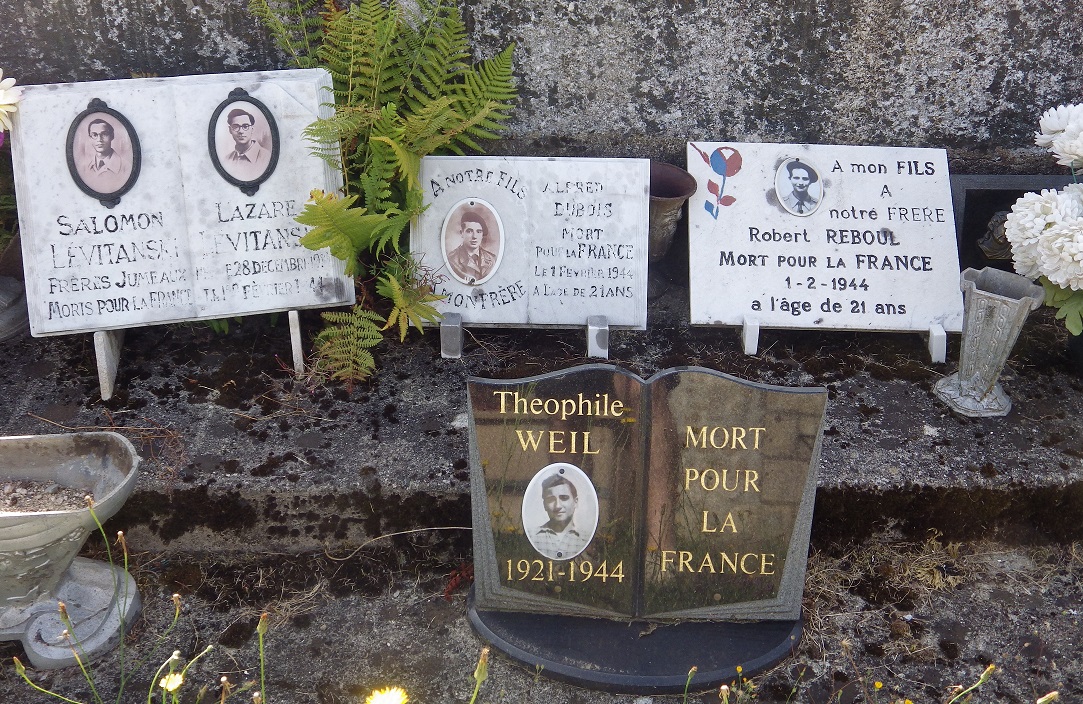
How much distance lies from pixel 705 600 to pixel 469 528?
0.81 meters

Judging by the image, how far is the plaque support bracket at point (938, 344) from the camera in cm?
349

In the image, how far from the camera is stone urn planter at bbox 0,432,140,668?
98.2 inches

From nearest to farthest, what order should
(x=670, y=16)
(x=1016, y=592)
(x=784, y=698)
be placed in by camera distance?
(x=784, y=698), (x=1016, y=592), (x=670, y=16)

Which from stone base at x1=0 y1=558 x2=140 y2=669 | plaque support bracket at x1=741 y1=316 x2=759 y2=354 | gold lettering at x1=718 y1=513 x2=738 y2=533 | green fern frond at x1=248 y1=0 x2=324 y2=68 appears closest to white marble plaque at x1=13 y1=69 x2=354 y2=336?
green fern frond at x1=248 y1=0 x2=324 y2=68

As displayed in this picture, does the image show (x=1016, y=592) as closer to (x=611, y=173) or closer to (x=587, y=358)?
(x=587, y=358)

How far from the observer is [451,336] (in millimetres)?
3473

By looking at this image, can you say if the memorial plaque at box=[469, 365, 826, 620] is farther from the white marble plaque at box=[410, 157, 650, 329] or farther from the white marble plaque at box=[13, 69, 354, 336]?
the white marble plaque at box=[13, 69, 354, 336]

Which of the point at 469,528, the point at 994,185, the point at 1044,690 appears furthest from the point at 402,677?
the point at 994,185

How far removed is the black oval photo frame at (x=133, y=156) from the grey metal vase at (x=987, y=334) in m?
3.05

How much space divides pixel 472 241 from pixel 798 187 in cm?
138

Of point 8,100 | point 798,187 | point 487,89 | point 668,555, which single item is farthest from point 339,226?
point 798,187

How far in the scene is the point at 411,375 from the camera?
11.3 feet

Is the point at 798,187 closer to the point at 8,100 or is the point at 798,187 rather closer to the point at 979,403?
the point at 979,403

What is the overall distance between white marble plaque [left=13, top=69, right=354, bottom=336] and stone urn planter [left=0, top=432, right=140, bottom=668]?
0.67 metres
